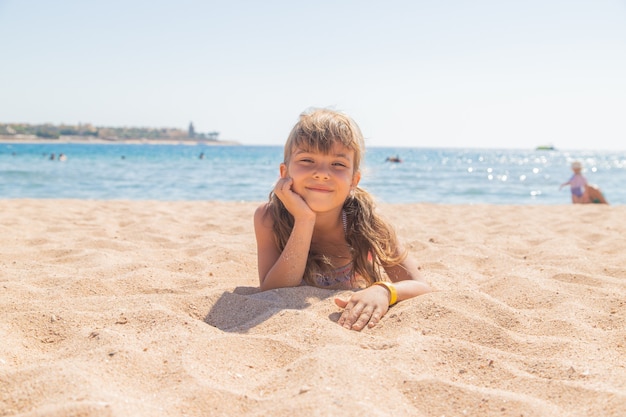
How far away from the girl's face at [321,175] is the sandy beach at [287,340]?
50cm

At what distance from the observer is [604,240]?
458 centimetres

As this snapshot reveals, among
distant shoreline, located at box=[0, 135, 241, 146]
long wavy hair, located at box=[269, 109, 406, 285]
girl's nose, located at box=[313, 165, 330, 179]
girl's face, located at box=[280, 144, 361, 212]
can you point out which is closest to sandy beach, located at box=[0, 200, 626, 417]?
long wavy hair, located at box=[269, 109, 406, 285]

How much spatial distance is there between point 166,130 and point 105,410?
126179 mm

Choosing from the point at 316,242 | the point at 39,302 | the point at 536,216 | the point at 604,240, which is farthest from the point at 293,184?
the point at 536,216

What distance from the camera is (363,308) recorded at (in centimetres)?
237

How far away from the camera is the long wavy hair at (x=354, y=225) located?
9.14 feet

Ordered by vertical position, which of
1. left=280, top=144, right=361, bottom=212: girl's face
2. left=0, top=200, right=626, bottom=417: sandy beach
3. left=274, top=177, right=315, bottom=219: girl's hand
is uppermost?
left=280, top=144, right=361, bottom=212: girl's face

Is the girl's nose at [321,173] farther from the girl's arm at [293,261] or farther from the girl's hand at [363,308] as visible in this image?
the girl's hand at [363,308]

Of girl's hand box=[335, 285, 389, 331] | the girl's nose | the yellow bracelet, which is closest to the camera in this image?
girl's hand box=[335, 285, 389, 331]

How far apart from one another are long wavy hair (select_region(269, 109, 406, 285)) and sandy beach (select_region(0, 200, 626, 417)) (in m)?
0.33

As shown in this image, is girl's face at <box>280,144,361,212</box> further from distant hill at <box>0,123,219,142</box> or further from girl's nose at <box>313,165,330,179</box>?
distant hill at <box>0,123,219,142</box>

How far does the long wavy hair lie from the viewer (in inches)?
110

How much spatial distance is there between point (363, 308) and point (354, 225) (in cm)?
76

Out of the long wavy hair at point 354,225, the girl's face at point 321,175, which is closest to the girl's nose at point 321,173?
the girl's face at point 321,175
